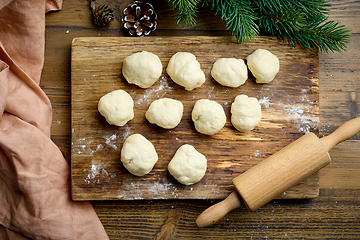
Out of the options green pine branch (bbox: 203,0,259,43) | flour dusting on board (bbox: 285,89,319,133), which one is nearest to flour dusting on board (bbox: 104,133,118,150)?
green pine branch (bbox: 203,0,259,43)

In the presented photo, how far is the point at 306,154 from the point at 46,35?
4.50 ft

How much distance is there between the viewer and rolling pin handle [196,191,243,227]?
105 centimetres

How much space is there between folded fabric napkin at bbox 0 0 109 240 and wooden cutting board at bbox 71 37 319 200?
10 cm

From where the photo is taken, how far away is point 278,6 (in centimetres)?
109

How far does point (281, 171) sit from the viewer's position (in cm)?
103

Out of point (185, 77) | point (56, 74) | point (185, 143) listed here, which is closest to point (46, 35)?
point (56, 74)

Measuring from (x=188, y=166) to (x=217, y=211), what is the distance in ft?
0.75

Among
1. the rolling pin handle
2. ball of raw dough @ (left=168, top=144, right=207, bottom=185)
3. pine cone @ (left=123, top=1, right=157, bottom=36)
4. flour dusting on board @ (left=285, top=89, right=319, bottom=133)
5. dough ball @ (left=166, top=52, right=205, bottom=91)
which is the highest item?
pine cone @ (left=123, top=1, right=157, bottom=36)

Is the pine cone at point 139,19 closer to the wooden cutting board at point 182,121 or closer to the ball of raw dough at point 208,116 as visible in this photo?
the wooden cutting board at point 182,121

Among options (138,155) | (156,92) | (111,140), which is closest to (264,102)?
(156,92)

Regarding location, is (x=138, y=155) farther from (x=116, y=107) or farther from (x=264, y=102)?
(x=264, y=102)

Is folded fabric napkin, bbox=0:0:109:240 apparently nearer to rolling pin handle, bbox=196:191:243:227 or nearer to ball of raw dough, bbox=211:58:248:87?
rolling pin handle, bbox=196:191:243:227

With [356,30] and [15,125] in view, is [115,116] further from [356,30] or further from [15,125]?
[356,30]

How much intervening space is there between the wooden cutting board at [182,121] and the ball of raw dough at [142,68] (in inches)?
2.2
